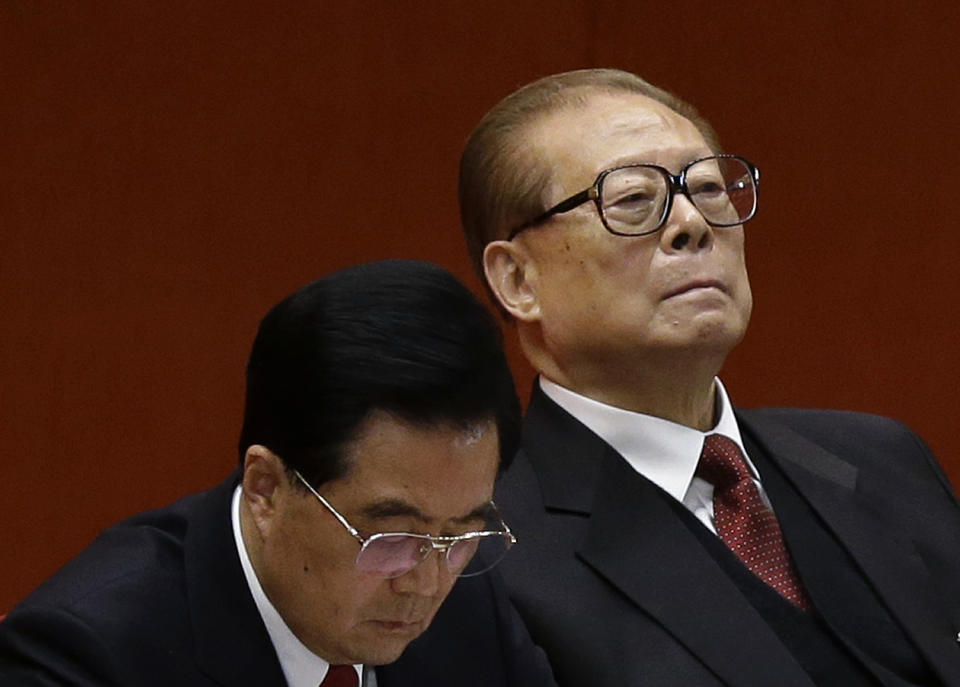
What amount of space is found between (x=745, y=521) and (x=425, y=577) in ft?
1.66

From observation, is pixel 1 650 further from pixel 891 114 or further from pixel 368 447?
pixel 891 114

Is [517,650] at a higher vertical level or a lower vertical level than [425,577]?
lower

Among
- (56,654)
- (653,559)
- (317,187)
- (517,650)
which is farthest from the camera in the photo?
(317,187)

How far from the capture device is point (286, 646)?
1354 mm

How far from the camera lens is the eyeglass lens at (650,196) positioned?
172cm

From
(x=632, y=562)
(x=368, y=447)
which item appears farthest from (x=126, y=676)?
(x=632, y=562)

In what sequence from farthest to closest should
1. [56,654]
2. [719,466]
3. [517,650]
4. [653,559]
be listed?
[719,466] < [653,559] < [517,650] < [56,654]

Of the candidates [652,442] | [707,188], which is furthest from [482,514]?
[707,188]

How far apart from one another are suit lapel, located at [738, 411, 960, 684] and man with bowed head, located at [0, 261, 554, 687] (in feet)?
1.65

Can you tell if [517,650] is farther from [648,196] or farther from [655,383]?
[648,196]

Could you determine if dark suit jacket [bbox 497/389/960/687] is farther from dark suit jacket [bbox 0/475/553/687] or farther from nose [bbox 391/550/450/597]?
nose [bbox 391/550/450/597]

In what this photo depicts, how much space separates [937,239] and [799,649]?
3.43ft

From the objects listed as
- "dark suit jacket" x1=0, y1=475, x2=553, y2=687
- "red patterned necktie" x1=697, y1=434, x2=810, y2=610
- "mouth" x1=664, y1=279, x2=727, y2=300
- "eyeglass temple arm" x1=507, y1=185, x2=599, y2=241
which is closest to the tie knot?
"red patterned necktie" x1=697, y1=434, x2=810, y2=610

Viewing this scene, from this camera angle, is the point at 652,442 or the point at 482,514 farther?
the point at 652,442
